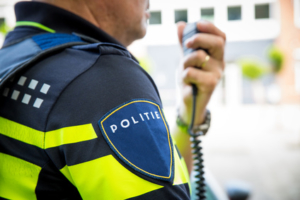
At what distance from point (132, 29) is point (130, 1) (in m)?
0.12

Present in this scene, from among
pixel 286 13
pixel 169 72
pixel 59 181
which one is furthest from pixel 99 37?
pixel 286 13

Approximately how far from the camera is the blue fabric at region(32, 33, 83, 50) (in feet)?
2.19

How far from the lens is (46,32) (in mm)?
772

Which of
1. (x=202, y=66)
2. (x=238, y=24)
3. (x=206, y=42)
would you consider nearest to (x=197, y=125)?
(x=202, y=66)

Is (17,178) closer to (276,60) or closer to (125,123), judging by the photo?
(125,123)

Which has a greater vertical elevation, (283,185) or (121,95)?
(121,95)

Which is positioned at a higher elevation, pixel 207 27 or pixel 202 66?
pixel 207 27

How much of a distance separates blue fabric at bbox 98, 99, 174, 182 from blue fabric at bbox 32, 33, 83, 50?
0.27m

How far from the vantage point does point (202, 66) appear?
1.03m

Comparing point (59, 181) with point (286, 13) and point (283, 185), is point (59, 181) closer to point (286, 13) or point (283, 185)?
point (283, 185)

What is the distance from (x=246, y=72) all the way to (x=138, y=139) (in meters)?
9.94

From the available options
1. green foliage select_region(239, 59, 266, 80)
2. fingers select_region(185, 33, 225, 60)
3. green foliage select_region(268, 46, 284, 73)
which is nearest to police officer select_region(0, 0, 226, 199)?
fingers select_region(185, 33, 225, 60)

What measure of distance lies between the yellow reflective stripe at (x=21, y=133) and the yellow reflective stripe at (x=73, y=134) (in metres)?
0.03

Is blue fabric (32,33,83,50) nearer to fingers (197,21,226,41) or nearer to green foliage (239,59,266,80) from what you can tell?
fingers (197,21,226,41)
